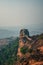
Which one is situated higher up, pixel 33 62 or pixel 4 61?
pixel 33 62

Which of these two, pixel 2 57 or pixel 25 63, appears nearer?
pixel 25 63

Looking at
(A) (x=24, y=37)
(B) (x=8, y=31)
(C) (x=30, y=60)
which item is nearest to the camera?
(C) (x=30, y=60)

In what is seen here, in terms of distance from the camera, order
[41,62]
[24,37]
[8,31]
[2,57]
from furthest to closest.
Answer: [8,31] < [2,57] < [24,37] < [41,62]

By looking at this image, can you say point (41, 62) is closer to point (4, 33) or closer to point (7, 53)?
point (7, 53)

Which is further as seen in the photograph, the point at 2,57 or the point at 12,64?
the point at 2,57

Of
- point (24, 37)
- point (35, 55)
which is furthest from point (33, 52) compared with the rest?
point (24, 37)

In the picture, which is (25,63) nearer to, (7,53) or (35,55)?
(35,55)

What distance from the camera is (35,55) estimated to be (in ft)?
35.3

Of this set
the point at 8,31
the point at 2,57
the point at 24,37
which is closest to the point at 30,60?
the point at 24,37

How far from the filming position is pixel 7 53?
19609mm

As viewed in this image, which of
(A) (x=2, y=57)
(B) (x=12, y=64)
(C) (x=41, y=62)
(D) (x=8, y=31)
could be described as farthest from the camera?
(D) (x=8, y=31)

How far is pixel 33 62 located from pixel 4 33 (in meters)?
26.3

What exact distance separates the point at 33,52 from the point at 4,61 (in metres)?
6.82

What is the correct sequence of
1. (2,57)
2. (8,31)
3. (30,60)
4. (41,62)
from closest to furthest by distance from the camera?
(41,62), (30,60), (2,57), (8,31)
